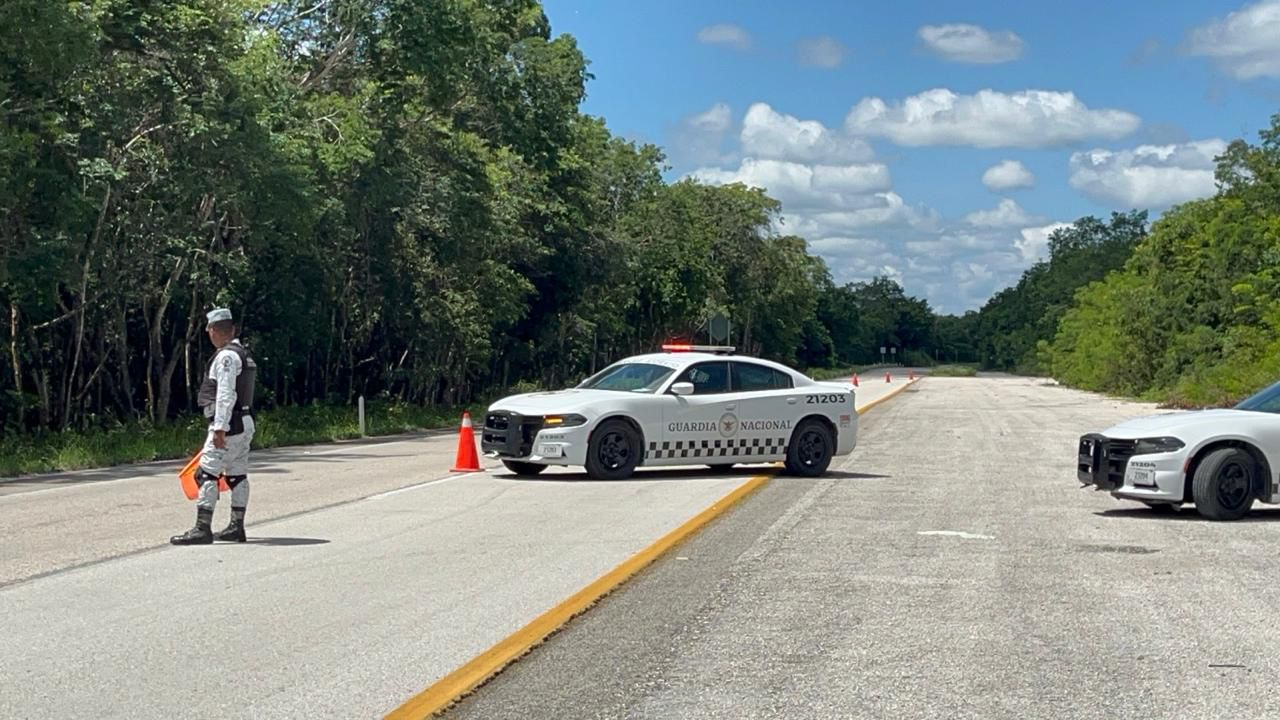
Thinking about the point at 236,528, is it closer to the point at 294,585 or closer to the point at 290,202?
the point at 294,585

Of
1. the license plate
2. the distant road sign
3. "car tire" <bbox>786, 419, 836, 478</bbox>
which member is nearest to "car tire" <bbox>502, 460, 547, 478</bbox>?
"car tire" <bbox>786, 419, 836, 478</bbox>

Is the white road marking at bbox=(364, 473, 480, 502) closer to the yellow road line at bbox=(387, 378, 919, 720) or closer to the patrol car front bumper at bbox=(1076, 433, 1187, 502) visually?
the yellow road line at bbox=(387, 378, 919, 720)

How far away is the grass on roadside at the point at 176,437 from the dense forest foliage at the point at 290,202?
1.94 meters

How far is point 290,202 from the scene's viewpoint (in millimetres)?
28312

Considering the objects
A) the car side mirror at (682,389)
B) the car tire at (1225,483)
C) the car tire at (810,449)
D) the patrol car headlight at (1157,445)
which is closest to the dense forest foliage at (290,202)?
the car side mirror at (682,389)

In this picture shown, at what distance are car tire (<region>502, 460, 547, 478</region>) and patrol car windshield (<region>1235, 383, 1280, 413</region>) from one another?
837 centimetres

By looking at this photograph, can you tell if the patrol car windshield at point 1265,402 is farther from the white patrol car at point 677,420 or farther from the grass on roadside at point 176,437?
the grass on roadside at point 176,437

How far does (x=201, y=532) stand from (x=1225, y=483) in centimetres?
898

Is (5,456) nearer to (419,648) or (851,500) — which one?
(851,500)

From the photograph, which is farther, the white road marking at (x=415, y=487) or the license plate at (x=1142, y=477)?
the white road marking at (x=415, y=487)

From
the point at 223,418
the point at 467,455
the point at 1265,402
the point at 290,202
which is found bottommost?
the point at 467,455

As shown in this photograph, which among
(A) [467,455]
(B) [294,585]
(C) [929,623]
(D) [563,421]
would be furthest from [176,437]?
(C) [929,623]

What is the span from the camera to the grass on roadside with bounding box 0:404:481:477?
23422 millimetres

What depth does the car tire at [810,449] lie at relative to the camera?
1956cm
